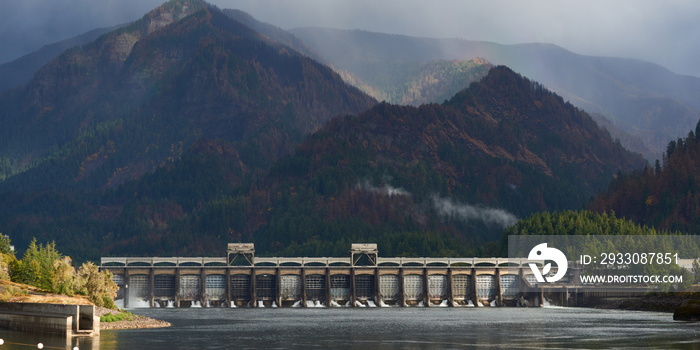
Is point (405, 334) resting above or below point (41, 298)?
below

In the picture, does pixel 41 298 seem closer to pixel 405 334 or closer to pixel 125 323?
pixel 125 323

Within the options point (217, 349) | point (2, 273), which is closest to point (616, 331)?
point (217, 349)

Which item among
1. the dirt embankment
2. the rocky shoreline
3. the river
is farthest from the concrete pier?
the rocky shoreline

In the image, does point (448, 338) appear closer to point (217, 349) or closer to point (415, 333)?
point (415, 333)

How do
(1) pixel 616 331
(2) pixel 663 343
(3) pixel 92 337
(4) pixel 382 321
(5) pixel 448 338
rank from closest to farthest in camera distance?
(3) pixel 92 337 → (2) pixel 663 343 → (5) pixel 448 338 → (1) pixel 616 331 → (4) pixel 382 321

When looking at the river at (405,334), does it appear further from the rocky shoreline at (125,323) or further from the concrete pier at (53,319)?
the rocky shoreline at (125,323)

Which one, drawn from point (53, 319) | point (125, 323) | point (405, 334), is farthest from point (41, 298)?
point (405, 334)

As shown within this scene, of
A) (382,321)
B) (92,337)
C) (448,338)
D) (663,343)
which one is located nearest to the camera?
(92,337)

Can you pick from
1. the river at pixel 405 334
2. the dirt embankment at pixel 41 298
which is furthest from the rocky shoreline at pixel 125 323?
the river at pixel 405 334
